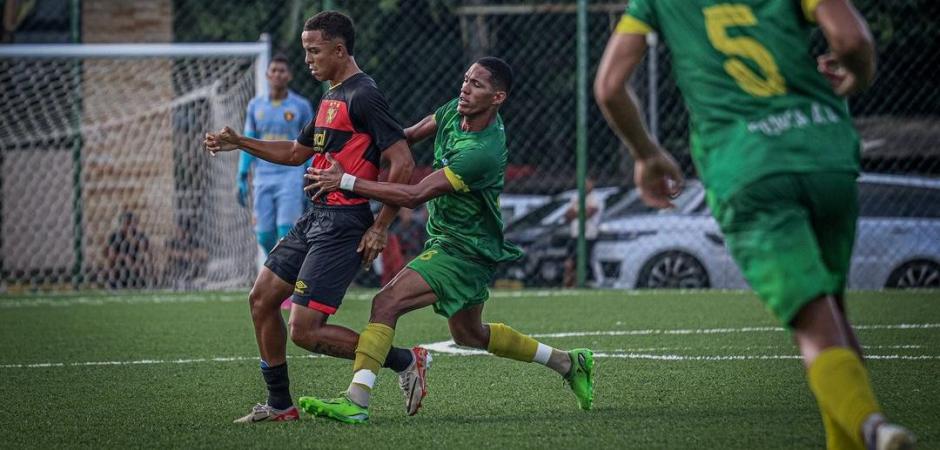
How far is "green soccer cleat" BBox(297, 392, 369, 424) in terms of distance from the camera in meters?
5.77

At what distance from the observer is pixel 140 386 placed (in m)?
7.36

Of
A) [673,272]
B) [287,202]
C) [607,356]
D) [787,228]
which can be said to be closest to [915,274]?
[673,272]

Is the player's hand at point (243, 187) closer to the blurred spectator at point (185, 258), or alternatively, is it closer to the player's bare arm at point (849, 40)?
the blurred spectator at point (185, 258)

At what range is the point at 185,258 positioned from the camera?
1596 cm

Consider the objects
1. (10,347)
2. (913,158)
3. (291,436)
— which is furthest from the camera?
(913,158)

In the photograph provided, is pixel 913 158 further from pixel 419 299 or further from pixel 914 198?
pixel 419 299

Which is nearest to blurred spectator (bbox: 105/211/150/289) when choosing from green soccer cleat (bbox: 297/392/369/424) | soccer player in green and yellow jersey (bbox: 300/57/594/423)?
soccer player in green and yellow jersey (bbox: 300/57/594/423)

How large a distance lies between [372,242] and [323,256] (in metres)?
0.23

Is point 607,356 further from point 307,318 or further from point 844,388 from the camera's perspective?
point 844,388

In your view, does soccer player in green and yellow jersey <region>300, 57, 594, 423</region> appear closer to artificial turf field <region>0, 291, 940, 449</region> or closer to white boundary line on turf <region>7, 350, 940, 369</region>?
artificial turf field <region>0, 291, 940, 449</region>

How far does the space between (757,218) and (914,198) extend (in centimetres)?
1305

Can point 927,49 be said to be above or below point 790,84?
below

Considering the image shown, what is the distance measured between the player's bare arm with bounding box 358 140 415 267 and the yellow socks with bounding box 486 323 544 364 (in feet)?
2.63

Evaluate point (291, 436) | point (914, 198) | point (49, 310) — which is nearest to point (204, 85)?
point (49, 310)
